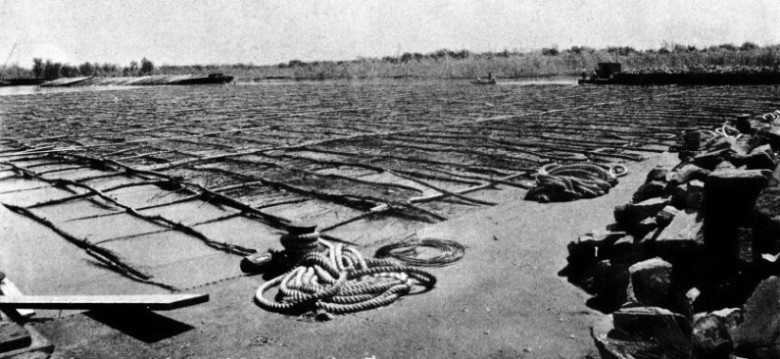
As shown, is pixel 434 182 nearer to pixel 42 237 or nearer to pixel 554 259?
pixel 554 259

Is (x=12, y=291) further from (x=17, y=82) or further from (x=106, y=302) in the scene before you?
(x=17, y=82)

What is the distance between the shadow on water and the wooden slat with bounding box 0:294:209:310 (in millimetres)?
88

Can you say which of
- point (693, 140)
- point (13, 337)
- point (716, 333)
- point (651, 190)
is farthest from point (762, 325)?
point (693, 140)

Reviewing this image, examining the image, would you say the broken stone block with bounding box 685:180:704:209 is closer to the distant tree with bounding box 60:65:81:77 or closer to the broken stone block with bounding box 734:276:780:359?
the broken stone block with bounding box 734:276:780:359

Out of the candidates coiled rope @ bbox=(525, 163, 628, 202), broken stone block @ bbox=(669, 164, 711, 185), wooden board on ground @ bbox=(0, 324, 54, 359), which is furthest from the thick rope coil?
coiled rope @ bbox=(525, 163, 628, 202)

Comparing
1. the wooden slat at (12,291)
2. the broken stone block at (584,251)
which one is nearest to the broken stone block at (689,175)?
the broken stone block at (584,251)

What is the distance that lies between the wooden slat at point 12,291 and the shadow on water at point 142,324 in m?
0.46

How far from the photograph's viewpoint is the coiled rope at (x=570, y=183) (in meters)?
6.62

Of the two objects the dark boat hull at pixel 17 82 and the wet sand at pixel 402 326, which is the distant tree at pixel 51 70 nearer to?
the dark boat hull at pixel 17 82

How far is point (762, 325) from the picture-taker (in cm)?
257

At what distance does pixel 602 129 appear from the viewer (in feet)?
42.3

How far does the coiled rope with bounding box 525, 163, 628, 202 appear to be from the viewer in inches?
261

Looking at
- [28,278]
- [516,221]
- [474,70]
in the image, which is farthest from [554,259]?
[474,70]

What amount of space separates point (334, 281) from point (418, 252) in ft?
3.58
